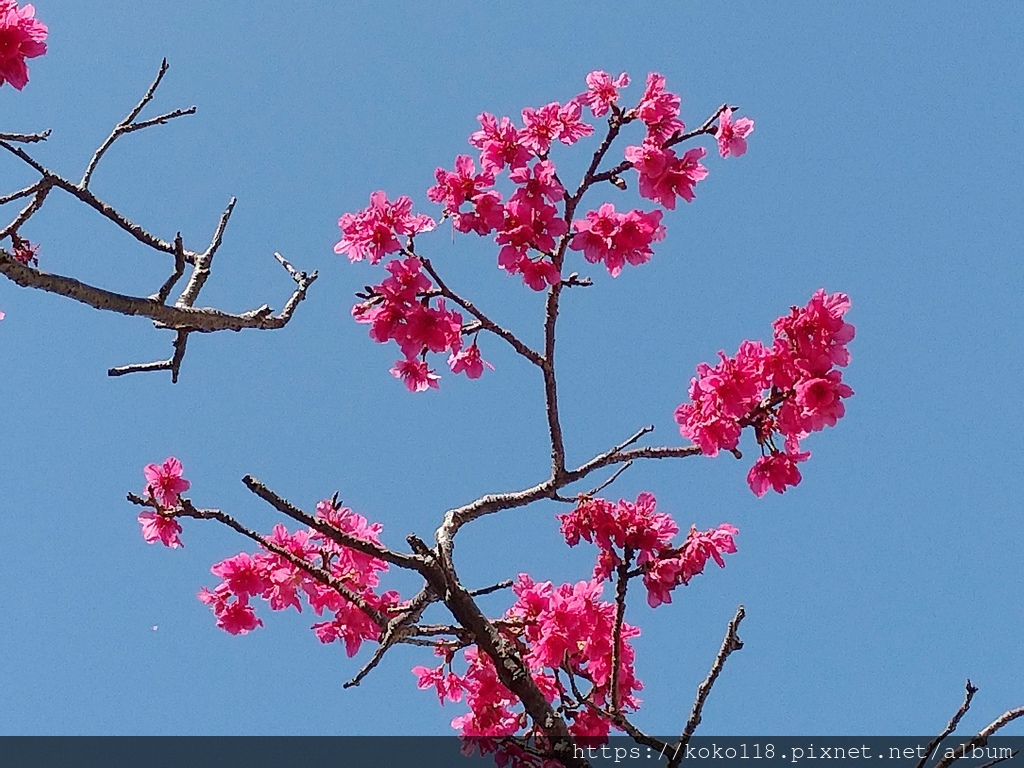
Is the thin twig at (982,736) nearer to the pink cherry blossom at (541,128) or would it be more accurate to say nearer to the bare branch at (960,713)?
the bare branch at (960,713)

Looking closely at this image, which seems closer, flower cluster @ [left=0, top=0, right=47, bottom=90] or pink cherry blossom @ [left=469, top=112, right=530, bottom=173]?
flower cluster @ [left=0, top=0, right=47, bottom=90]

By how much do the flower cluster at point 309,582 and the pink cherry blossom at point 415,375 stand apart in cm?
83

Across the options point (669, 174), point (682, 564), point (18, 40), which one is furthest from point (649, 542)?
point (18, 40)

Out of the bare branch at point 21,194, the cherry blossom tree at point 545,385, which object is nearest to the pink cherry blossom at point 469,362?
the cherry blossom tree at point 545,385

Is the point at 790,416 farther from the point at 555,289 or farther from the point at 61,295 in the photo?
the point at 61,295

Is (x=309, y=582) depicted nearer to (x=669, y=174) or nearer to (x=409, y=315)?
(x=409, y=315)

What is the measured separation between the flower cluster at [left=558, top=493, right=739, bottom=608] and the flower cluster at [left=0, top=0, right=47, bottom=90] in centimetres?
331

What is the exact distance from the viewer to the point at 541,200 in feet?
14.4

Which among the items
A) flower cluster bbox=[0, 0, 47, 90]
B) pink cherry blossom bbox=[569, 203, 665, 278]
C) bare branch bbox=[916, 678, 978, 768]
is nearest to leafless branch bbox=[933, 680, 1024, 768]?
bare branch bbox=[916, 678, 978, 768]

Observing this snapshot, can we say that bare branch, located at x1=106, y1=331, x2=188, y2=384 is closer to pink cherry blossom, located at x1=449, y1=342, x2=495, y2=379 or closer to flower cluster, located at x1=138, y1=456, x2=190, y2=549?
flower cluster, located at x1=138, y1=456, x2=190, y2=549

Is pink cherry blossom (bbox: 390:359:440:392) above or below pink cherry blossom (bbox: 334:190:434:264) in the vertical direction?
below

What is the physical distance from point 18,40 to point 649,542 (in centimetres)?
366

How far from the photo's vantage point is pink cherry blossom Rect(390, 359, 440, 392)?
4.91 meters

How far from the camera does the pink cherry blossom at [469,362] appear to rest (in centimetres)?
486
